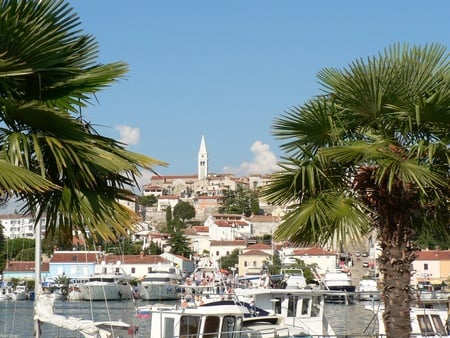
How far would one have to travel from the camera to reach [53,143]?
26.0 feet

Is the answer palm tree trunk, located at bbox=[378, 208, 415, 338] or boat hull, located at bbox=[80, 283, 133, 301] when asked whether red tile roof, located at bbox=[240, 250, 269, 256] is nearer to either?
boat hull, located at bbox=[80, 283, 133, 301]

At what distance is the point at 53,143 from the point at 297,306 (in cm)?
1846

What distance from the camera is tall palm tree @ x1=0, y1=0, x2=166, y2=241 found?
796 centimetres

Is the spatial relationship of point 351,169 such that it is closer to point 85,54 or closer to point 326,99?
point 326,99

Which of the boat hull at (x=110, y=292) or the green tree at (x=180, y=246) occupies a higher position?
the green tree at (x=180, y=246)

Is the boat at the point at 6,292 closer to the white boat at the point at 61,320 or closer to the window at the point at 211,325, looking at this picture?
the window at the point at 211,325

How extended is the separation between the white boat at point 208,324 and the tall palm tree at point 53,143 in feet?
38.2

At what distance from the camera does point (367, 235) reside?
475 inches

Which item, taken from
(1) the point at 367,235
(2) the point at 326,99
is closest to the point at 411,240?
(1) the point at 367,235

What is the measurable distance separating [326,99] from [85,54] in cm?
454

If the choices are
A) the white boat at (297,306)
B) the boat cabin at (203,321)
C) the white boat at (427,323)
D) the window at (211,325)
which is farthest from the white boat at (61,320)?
the white boat at (427,323)

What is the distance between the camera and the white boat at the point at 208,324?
20.3m

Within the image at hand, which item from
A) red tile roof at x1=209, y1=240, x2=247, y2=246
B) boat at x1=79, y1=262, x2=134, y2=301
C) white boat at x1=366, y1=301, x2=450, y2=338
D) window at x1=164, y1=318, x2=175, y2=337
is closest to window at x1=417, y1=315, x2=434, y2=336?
white boat at x1=366, y1=301, x2=450, y2=338

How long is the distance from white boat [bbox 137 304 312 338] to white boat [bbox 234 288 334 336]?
2824 mm
